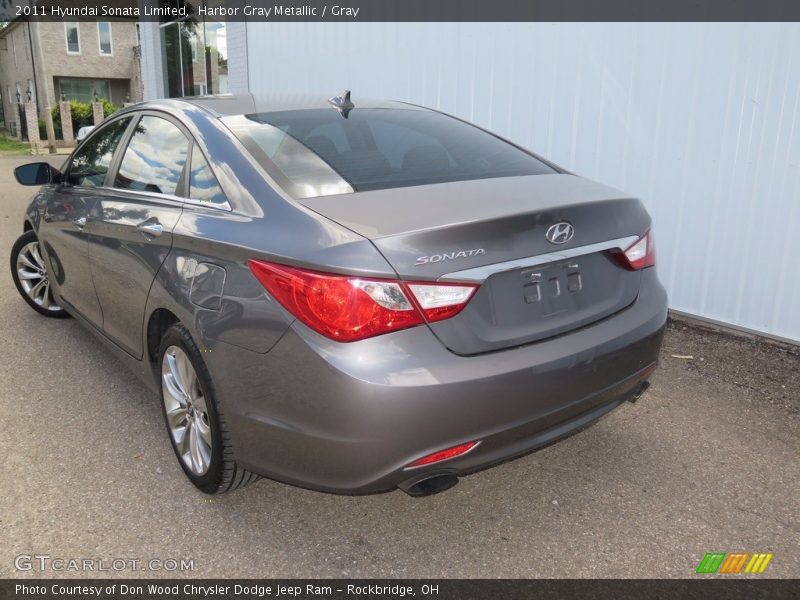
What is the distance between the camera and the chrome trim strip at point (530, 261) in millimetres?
2197

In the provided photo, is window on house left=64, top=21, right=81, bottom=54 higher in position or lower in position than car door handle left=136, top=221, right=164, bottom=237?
higher

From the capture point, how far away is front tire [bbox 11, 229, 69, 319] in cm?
520

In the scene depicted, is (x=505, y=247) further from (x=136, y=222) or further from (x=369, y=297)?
(x=136, y=222)

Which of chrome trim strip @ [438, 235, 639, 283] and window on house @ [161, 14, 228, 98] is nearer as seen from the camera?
chrome trim strip @ [438, 235, 639, 283]

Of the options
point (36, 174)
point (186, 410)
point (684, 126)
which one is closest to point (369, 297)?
point (186, 410)

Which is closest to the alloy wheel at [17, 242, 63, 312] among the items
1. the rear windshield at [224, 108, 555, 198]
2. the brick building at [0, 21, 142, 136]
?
the rear windshield at [224, 108, 555, 198]

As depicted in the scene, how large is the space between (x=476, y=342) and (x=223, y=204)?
3.79 feet

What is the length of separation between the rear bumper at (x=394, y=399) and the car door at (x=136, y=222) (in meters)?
0.76

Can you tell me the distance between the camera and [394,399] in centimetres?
212

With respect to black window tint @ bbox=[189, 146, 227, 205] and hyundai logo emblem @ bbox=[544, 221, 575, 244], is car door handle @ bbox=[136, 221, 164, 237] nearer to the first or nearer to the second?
black window tint @ bbox=[189, 146, 227, 205]

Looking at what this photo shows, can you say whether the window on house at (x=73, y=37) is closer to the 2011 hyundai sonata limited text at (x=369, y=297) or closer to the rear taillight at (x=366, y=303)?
the 2011 hyundai sonata limited text at (x=369, y=297)

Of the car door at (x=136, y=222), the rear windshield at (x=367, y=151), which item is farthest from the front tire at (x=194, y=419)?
the rear windshield at (x=367, y=151)

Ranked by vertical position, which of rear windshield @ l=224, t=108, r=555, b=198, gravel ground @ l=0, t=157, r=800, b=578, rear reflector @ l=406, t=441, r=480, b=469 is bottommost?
gravel ground @ l=0, t=157, r=800, b=578

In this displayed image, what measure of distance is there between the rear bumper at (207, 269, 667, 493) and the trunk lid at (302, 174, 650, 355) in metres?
0.09
